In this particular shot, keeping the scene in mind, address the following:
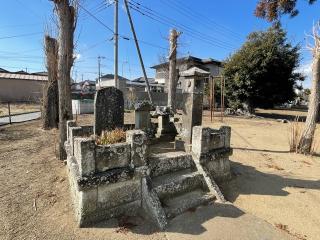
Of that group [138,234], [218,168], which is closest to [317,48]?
[218,168]

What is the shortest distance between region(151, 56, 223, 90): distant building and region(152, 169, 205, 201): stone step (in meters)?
24.8

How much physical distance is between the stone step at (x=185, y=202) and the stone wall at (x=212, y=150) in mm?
520

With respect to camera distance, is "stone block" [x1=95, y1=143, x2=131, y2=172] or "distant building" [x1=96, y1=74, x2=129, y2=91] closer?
"stone block" [x1=95, y1=143, x2=131, y2=172]

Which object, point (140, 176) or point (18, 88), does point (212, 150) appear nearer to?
point (140, 176)

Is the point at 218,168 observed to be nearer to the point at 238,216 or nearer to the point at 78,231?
the point at 238,216

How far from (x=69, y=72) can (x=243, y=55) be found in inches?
595

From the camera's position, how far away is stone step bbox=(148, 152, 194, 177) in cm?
385

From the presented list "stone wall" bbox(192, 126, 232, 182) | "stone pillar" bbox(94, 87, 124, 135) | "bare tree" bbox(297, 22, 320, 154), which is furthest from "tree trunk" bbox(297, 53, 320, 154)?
"stone pillar" bbox(94, 87, 124, 135)

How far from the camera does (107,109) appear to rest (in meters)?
5.38

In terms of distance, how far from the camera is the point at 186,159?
4.29 meters

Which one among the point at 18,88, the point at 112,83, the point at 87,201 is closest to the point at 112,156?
the point at 87,201

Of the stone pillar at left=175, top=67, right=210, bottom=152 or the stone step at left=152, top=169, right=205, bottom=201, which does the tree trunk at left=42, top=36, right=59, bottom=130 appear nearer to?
the stone pillar at left=175, top=67, right=210, bottom=152

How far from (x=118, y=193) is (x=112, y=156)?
544 mm

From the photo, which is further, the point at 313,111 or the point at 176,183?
the point at 313,111
